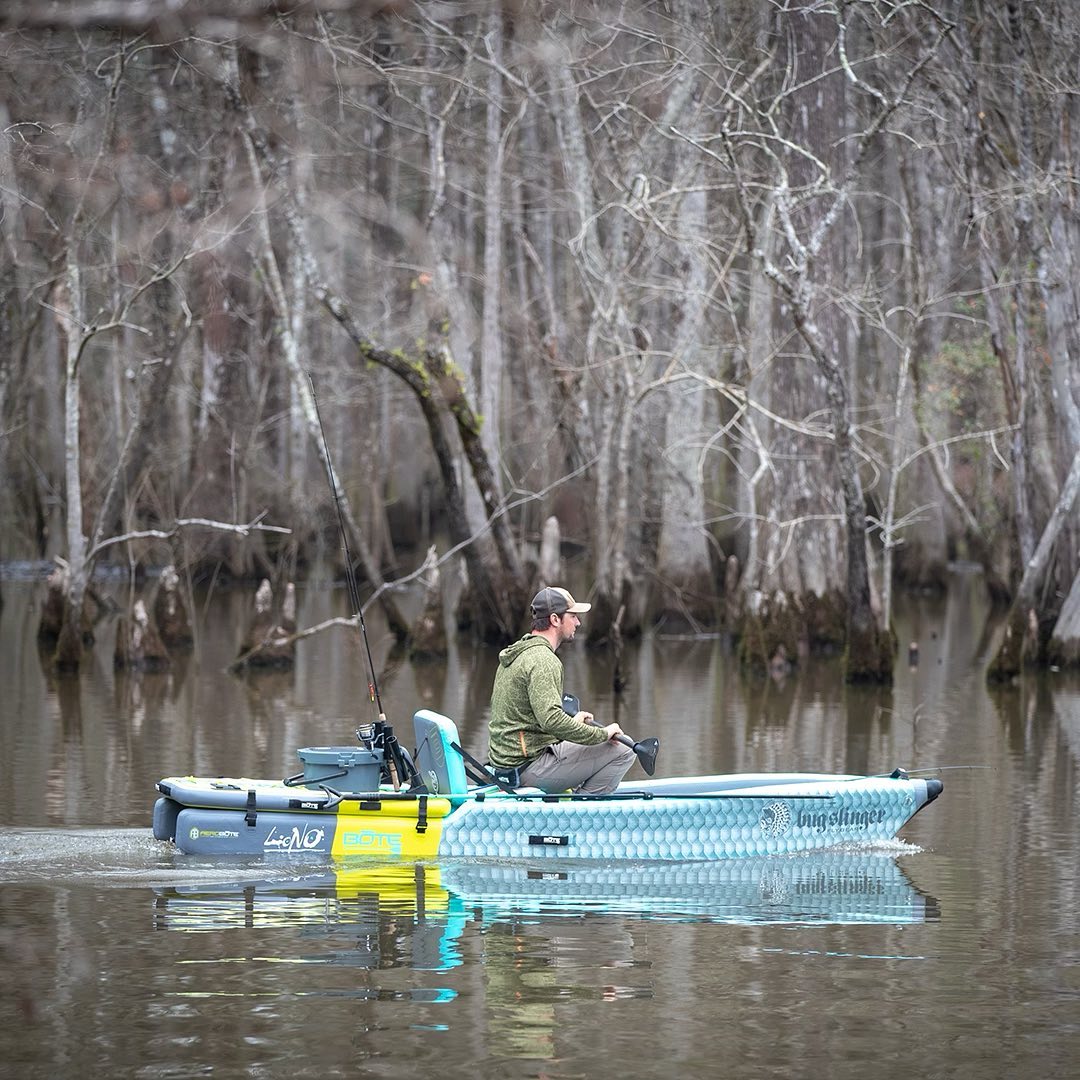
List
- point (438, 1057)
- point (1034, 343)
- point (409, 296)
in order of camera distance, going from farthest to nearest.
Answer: point (409, 296)
point (1034, 343)
point (438, 1057)

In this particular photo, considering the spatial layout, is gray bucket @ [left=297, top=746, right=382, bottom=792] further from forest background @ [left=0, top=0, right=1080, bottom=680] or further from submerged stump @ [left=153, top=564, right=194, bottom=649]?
submerged stump @ [left=153, top=564, right=194, bottom=649]

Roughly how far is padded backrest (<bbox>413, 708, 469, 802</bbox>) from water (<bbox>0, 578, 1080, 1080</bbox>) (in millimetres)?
447

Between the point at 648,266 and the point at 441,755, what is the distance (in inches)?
634

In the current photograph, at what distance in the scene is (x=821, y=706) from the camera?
18.1 meters

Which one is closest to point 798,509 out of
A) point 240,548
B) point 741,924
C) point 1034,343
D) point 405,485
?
point 1034,343

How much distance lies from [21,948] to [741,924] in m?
3.12

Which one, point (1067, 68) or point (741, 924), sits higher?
point (1067, 68)

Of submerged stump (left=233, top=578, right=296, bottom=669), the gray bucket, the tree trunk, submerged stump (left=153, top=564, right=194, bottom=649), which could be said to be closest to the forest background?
the tree trunk

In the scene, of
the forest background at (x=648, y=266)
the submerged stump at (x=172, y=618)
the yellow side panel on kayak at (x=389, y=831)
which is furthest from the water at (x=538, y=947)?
the submerged stump at (x=172, y=618)

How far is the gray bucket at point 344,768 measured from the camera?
403 inches

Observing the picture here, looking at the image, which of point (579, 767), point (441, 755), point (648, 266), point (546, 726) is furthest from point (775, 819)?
point (648, 266)

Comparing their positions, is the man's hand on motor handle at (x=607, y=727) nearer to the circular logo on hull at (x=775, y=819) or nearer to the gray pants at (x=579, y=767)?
the gray pants at (x=579, y=767)

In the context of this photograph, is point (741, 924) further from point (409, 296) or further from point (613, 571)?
point (409, 296)

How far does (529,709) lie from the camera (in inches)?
402
